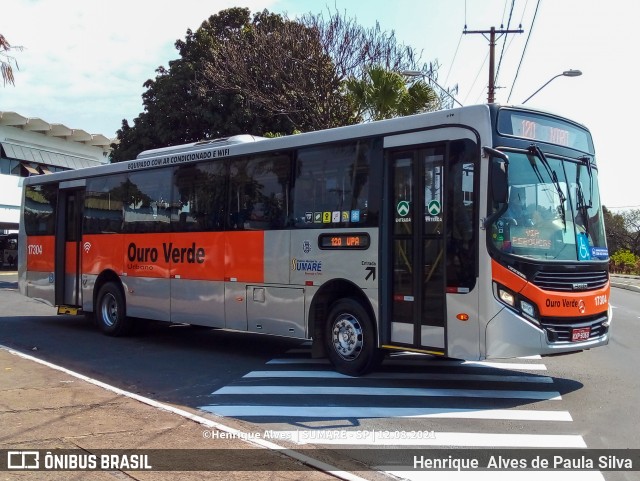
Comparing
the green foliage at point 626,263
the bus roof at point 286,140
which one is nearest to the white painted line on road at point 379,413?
the bus roof at point 286,140

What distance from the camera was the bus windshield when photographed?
25.6ft

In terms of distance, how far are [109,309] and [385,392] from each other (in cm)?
759

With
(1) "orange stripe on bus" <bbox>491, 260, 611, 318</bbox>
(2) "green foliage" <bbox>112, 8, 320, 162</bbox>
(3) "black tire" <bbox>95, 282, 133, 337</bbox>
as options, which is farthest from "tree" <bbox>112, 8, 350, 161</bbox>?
(1) "orange stripe on bus" <bbox>491, 260, 611, 318</bbox>

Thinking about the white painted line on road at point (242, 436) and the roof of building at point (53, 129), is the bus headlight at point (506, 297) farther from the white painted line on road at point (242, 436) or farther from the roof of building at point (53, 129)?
the roof of building at point (53, 129)

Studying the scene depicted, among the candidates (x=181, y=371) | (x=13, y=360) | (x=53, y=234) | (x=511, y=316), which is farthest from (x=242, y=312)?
Answer: (x=53, y=234)

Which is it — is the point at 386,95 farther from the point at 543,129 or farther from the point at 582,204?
the point at 582,204

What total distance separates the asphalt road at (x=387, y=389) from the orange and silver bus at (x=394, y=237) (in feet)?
2.08

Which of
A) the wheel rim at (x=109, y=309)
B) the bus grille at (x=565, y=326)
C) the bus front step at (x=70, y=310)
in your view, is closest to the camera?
the bus grille at (x=565, y=326)

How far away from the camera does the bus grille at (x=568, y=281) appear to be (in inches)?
306

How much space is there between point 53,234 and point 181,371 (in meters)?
6.92

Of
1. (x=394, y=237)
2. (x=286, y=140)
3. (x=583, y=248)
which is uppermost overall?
(x=286, y=140)

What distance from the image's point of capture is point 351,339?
9305 millimetres

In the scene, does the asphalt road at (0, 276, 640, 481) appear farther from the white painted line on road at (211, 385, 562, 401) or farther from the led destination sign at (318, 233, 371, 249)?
the led destination sign at (318, 233, 371, 249)

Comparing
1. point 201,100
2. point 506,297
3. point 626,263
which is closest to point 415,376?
point 506,297
